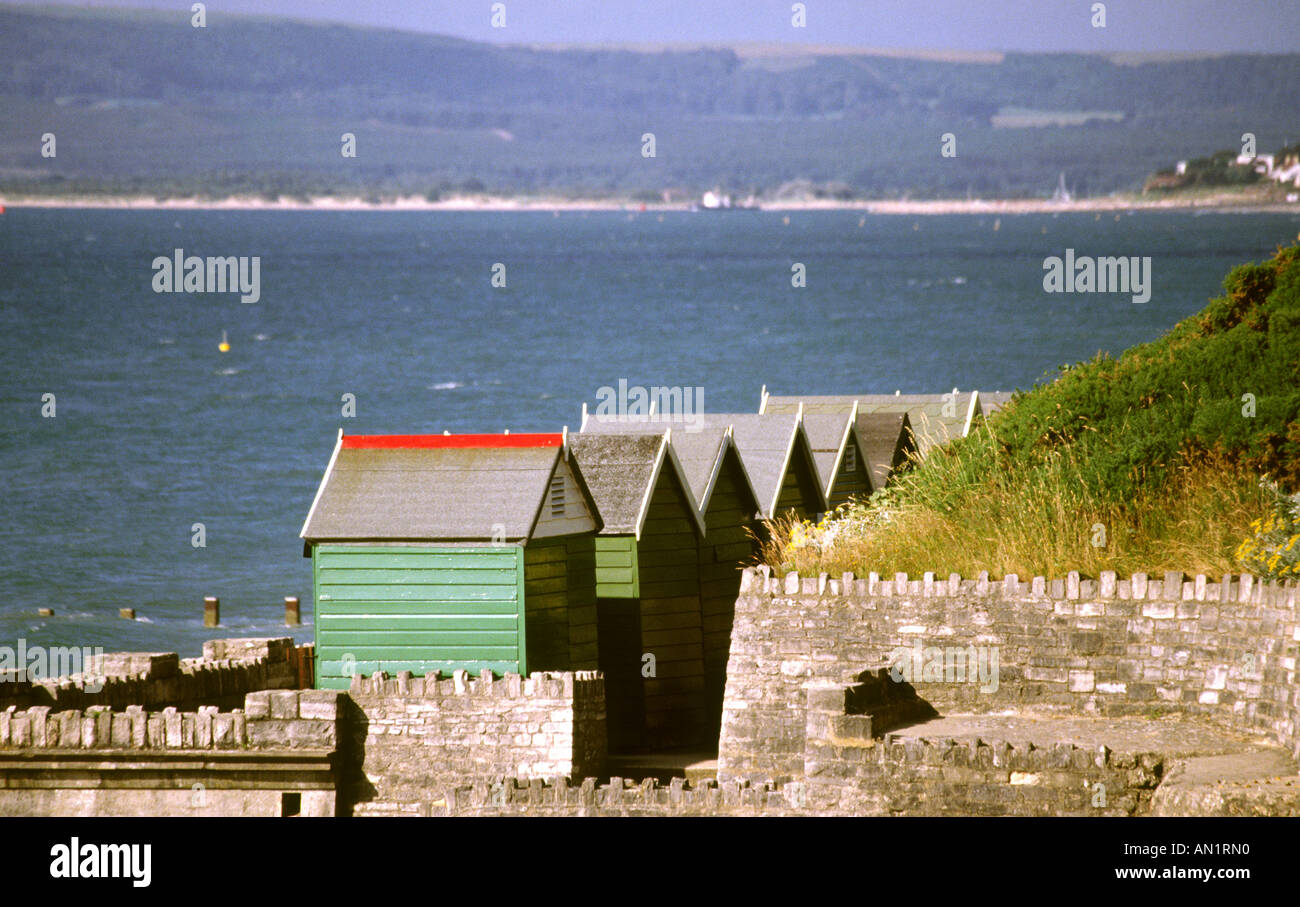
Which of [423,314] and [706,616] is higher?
[423,314]

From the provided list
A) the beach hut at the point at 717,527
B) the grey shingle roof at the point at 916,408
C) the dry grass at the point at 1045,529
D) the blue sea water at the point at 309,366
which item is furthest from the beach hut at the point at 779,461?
the blue sea water at the point at 309,366

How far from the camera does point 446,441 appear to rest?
27.1m

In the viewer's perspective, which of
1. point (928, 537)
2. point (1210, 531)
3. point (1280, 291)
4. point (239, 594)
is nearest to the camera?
point (1210, 531)

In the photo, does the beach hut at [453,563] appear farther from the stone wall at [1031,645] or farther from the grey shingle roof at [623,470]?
the stone wall at [1031,645]

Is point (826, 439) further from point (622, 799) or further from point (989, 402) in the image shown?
point (622, 799)

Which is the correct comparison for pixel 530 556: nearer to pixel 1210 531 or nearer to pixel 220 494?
pixel 1210 531

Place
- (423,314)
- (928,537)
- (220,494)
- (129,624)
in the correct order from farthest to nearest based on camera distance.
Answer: (423,314), (220,494), (129,624), (928,537)

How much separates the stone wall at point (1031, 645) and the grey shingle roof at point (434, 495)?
2928 millimetres

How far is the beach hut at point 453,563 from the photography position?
25.7 meters

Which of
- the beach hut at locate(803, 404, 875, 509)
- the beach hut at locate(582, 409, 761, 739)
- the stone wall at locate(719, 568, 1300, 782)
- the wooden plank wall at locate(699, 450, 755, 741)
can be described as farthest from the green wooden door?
the beach hut at locate(803, 404, 875, 509)
